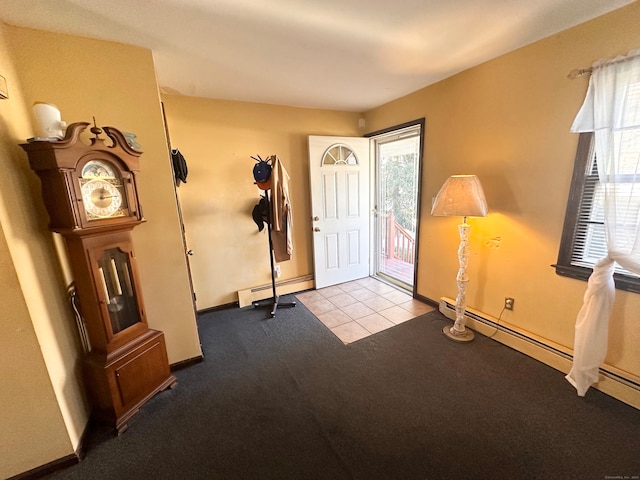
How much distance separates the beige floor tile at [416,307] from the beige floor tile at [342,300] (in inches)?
23.1

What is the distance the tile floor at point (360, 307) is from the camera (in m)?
2.55

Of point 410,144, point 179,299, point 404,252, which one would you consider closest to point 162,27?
point 179,299

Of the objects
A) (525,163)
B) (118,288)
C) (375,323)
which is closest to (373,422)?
(375,323)

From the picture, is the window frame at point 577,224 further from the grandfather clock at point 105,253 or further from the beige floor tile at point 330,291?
the grandfather clock at point 105,253

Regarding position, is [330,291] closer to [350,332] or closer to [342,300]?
[342,300]

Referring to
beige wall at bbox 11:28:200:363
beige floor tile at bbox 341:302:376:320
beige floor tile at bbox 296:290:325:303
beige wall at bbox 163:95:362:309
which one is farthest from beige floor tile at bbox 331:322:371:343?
beige wall at bbox 11:28:200:363

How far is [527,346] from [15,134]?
357cm

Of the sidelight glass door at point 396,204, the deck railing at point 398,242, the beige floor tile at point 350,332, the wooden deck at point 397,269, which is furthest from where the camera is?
the deck railing at point 398,242

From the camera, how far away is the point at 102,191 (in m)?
1.44

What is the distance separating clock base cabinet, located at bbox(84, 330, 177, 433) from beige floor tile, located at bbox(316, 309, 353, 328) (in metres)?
1.49

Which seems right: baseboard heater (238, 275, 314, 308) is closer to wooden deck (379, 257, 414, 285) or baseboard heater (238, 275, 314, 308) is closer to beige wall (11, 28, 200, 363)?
beige wall (11, 28, 200, 363)

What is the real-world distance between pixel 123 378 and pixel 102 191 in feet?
3.69

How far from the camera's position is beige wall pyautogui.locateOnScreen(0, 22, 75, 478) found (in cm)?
119

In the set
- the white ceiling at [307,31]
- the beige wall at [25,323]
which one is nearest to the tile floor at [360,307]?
the beige wall at [25,323]
